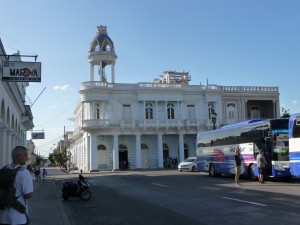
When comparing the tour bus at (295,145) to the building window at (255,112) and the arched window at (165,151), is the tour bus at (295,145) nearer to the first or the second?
the arched window at (165,151)

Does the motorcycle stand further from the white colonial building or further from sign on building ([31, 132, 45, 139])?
sign on building ([31, 132, 45, 139])

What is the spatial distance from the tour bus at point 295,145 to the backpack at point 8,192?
16.9m

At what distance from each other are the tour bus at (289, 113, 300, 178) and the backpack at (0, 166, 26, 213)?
16.9 metres

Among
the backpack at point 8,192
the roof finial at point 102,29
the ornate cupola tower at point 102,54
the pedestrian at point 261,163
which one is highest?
the roof finial at point 102,29

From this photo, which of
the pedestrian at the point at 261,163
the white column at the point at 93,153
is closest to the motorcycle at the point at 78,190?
the pedestrian at the point at 261,163

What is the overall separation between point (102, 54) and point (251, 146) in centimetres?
3737

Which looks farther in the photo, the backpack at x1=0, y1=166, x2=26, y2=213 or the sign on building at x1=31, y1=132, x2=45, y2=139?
the sign on building at x1=31, y1=132, x2=45, y2=139

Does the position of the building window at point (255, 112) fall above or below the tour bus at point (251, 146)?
above

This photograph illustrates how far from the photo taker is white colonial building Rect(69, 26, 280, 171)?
56.6 metres

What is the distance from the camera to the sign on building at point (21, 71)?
16.0 metres

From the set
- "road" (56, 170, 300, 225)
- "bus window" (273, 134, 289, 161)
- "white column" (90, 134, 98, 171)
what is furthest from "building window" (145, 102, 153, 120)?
"road" (56, 170, 300, 225)

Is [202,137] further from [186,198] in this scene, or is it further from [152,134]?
[152,134]

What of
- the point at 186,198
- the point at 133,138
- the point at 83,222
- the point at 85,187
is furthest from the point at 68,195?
the point at 133,138

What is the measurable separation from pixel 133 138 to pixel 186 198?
141 feet
